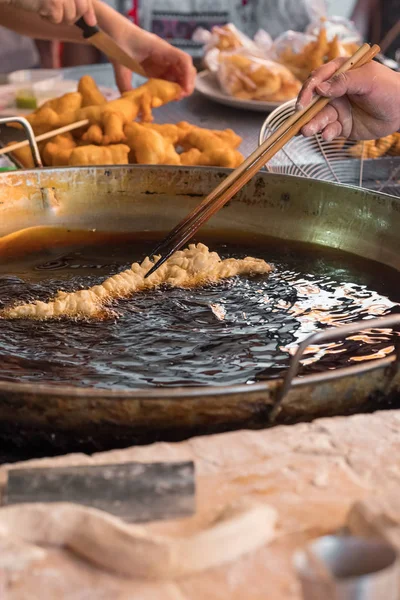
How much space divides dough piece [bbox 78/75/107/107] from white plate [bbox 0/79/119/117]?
306mm

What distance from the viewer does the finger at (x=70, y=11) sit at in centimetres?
216

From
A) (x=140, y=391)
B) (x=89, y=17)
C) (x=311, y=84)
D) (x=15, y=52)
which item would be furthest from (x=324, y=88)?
(x=15, y=52)

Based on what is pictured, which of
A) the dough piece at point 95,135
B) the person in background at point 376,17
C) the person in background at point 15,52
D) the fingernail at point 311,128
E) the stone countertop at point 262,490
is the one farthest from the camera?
the person in background at point 376,17

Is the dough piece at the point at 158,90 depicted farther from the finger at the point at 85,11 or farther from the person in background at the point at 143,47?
the finger at the point at 85,11

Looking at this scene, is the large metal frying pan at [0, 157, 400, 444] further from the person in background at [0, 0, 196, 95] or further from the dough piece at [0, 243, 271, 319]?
the person in background at [0, 0, 196, 95]

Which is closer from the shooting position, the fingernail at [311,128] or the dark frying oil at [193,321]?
the dark frying oil at [193,321]

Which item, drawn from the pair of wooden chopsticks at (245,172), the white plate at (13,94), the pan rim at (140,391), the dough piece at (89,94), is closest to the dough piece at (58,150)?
the dough piece at (89,94)

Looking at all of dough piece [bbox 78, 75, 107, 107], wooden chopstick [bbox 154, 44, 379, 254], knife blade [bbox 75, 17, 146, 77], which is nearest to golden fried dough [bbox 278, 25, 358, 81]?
knife blade [bbox 75, 17, 146, 77]

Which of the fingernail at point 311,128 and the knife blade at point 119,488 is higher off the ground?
the fingernail at point 311,128

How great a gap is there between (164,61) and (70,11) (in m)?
0.50

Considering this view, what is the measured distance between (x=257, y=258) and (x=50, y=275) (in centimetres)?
45

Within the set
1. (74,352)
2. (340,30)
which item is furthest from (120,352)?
(340,30)

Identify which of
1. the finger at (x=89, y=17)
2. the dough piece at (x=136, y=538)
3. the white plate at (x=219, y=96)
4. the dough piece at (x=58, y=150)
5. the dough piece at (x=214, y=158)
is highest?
the finger at (x=89, y=17)

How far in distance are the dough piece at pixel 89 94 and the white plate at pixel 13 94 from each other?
1.00 feet
